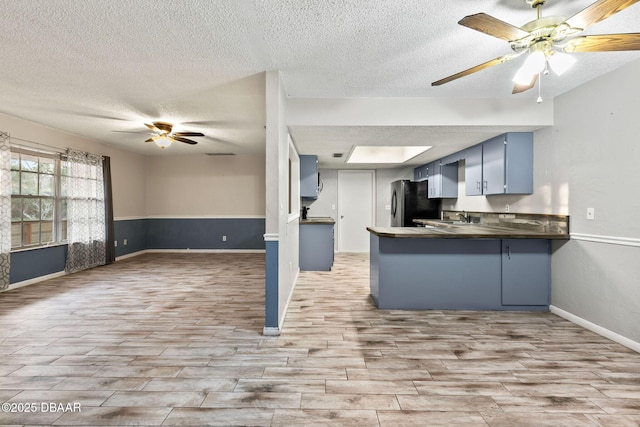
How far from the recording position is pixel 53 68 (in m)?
2.62

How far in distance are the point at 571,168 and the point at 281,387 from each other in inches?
129

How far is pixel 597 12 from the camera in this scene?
1.46 meters

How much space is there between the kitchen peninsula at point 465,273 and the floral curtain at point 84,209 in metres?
4.87

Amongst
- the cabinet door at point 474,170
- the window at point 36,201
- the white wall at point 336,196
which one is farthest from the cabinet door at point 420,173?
the window at point 36,201

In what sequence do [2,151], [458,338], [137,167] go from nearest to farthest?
1. [458,338]
2. [2,151]
3. [137,167]

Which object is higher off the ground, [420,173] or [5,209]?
[420,173]

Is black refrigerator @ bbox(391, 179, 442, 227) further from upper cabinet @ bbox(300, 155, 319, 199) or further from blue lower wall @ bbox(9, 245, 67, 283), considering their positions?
blue lower wall @ bbox(9, 245, 67, 283)

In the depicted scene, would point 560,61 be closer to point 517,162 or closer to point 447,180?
point 517,162

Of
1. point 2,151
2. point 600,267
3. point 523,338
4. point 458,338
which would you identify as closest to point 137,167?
point 2,151

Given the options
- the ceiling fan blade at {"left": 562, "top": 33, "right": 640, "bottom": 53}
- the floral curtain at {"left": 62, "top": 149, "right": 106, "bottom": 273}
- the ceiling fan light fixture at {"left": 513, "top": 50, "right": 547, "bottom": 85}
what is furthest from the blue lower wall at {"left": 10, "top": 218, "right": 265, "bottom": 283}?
the ceiling fan blade at {"left": 562, "top": 33, "right": 640, "bottom": 53}

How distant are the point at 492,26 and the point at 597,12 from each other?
45cm

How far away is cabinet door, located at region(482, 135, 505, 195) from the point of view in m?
3.65

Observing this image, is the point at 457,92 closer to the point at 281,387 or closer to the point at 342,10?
the point at 342,10

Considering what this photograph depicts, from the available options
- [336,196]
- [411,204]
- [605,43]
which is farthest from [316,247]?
[605,43]
